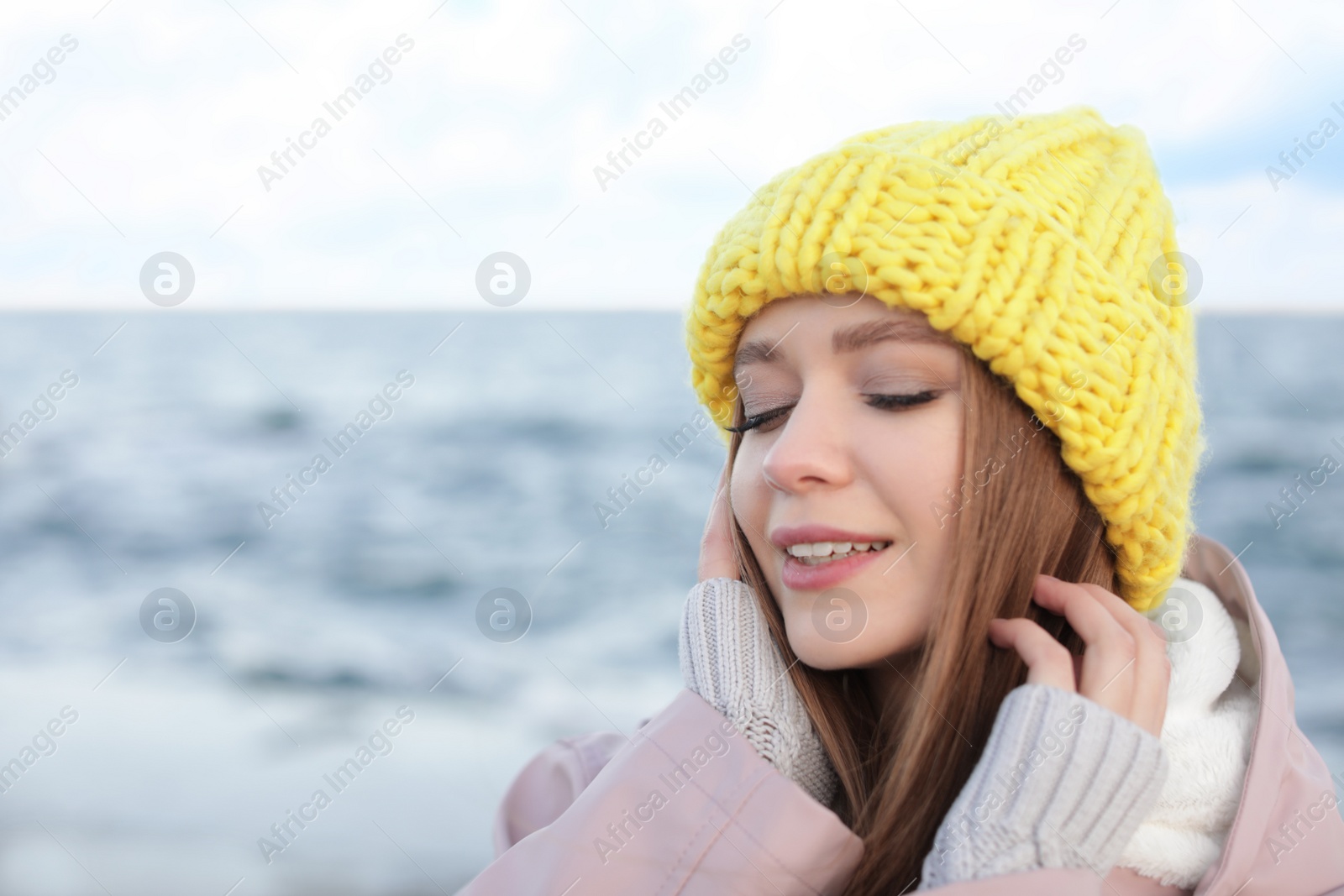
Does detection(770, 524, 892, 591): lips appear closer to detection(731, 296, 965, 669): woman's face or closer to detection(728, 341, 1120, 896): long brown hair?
detection(731, 296, 965, 669): woman's face

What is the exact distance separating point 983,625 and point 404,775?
4.11 m

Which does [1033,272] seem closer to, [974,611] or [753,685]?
[974,611]

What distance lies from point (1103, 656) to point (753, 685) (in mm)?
629

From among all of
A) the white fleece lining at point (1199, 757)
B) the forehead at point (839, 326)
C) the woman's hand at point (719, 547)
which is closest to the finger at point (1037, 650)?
the white fleece lining at point (1199, 757)

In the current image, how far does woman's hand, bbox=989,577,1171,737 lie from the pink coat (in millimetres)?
239

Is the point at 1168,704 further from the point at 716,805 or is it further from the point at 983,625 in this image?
the point at 716,805

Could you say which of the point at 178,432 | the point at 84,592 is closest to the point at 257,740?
the point at 84,592

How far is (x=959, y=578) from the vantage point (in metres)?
1.65

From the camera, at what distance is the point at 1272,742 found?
1649mm

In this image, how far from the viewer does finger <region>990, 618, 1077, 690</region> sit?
1530 mm

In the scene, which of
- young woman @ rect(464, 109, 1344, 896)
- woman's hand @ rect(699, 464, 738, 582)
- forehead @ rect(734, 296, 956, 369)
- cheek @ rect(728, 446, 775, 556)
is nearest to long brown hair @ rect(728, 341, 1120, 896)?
young woman @ rect(464, 109, 1344, 896)

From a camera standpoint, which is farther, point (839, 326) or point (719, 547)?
point (719, 547)

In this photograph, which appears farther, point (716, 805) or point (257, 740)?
point (257, 740)

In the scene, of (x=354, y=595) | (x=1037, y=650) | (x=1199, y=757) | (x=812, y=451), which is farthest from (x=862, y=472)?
(x=354, y=595)
